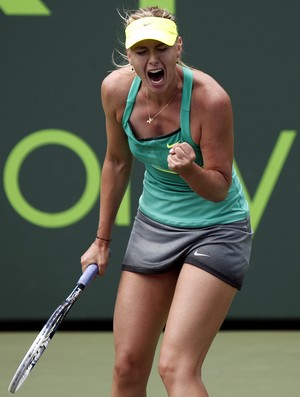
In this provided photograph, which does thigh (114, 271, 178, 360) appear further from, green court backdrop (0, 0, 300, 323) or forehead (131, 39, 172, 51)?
green court backdrop (0, 0, 300, 323)

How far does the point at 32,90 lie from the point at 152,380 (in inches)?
70.3

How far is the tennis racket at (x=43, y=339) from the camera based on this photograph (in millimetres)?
3605

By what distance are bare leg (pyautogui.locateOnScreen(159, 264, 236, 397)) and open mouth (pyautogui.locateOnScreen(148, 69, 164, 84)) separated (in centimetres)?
60

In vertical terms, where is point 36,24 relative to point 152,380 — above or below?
above

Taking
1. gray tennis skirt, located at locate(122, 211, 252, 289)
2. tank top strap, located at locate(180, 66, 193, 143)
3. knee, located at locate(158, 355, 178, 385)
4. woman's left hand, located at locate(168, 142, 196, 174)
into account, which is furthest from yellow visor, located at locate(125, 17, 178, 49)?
knee, located at locate(158, 355, 178, 385)

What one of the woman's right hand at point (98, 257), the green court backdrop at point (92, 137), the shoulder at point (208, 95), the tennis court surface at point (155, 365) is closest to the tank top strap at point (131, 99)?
the shoulder at point (208, 95)

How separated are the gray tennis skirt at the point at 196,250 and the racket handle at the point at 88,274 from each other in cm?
13

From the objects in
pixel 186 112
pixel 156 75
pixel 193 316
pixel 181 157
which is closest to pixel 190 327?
pixel 193 316

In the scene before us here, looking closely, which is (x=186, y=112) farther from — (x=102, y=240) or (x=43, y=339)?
(x=43, y=339)

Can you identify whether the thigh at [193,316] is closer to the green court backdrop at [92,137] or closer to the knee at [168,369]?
the knee at [168,369]

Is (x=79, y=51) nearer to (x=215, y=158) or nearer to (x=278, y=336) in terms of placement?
(x=278, y=336)

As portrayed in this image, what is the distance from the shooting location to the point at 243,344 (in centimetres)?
604

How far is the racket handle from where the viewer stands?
3.93 m

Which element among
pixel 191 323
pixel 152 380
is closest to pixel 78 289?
pixel 191 323
